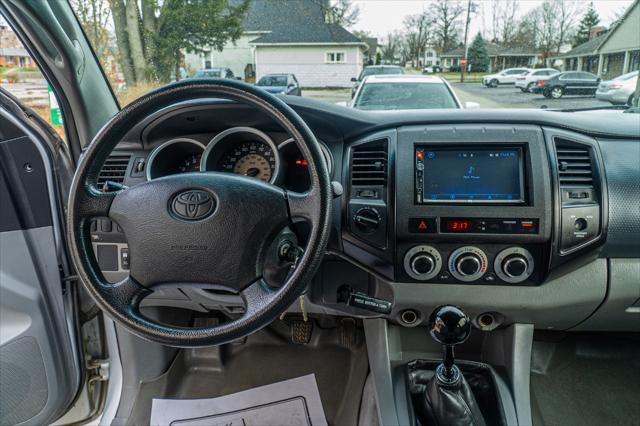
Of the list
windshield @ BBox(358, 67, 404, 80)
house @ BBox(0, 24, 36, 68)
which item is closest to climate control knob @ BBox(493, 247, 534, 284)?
house @ BBox(0, 24, 36, 68)

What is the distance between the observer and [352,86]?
9.25 feet

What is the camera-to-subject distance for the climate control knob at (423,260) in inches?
59.9

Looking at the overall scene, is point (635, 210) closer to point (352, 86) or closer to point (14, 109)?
point (352, 86)

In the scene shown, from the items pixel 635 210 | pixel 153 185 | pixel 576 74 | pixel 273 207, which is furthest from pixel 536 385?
pixel 153 185

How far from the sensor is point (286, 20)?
2125 millimetres

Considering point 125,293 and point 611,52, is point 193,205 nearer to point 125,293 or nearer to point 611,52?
point 125,293

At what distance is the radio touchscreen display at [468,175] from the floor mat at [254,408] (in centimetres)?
112

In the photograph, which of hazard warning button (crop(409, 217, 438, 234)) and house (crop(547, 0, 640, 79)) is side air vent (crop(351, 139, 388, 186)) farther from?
house (crop(547, 0, 640, 79))

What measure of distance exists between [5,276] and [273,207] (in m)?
1.20

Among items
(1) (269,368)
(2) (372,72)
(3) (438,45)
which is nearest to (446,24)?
(3) (438,45)

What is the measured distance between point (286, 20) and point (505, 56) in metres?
Result: 0.94

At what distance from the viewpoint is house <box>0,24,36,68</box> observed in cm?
163

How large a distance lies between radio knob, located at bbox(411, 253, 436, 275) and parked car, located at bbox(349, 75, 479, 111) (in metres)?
1.21

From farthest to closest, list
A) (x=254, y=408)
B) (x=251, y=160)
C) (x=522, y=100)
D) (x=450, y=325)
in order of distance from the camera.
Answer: (x=254, y=408) → (x=522, y=100) → (x=251, y=160) → (x=450, y=325)
